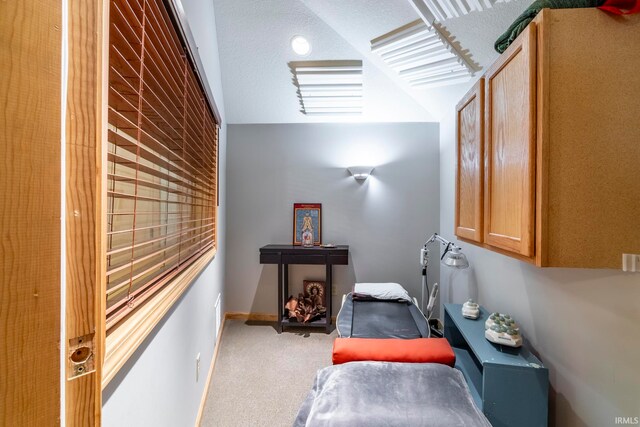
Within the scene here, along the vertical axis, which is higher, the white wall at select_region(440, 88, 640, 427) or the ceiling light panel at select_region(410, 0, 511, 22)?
the ceiling light panel at select_region(410, 0, 511, 22)

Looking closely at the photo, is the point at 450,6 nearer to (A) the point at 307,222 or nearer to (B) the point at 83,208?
(B) the point at 83,208

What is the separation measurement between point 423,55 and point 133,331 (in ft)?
8.44

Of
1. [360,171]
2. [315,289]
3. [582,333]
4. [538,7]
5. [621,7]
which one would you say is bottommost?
[315,289]

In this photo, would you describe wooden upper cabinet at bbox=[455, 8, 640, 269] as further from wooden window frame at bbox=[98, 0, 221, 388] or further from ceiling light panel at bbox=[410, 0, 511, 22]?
wooden window frame at bbox=[98, 0, 221, 388]

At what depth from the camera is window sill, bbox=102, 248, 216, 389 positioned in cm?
75

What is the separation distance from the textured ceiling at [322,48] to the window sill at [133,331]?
232 centimetres

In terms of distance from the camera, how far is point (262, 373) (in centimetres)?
238

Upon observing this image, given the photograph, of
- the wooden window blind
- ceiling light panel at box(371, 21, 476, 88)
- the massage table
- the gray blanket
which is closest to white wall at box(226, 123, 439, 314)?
ceiling light panel at box(371, 21, 476, 88)

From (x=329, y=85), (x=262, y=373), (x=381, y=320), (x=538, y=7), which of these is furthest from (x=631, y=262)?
(x=329, y=85)

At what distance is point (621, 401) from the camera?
109cm

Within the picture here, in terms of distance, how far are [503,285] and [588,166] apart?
4.12 ft

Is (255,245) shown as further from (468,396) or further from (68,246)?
(68,246)

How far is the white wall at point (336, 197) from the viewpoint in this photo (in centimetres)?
336

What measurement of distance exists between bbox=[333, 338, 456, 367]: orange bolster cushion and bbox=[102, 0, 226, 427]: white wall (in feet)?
2.88
